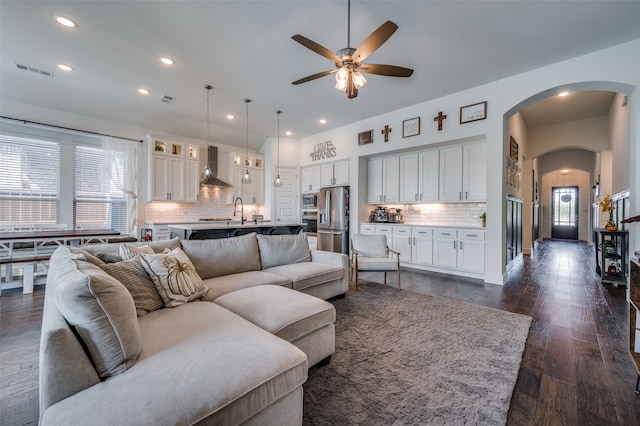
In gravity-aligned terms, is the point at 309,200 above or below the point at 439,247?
above

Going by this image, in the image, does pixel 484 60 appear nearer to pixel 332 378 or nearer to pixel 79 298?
pixel 332 378

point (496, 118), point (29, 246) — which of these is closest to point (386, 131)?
point (496, 118)

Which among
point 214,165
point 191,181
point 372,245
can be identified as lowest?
point 372,245

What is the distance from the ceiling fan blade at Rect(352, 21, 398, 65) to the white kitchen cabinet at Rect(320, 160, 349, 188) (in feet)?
12.4

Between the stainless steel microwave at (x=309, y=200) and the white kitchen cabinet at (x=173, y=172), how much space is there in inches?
104

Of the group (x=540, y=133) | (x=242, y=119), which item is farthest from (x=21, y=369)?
(x=540, y=133)

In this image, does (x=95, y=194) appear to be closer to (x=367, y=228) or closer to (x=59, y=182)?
(x=59, y=182)

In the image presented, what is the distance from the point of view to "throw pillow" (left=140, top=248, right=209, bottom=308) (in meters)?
1.91

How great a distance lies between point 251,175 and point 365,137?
3092 millimetres

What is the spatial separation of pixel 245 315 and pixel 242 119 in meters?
5.07

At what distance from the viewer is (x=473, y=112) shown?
14.3 feet

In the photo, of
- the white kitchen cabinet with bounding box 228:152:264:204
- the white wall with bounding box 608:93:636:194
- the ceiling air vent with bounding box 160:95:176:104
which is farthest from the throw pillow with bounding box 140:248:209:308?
the white wall with bounding box 608:93:636:194

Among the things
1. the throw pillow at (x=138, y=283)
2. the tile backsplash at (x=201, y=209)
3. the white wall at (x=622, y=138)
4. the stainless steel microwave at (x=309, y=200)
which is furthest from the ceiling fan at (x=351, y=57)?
the tile backsplash at (x=201, y=209)

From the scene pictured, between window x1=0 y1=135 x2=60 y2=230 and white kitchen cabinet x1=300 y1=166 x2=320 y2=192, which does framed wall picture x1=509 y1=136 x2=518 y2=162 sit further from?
window x1=0 y1=135 x2=60 y2=230
